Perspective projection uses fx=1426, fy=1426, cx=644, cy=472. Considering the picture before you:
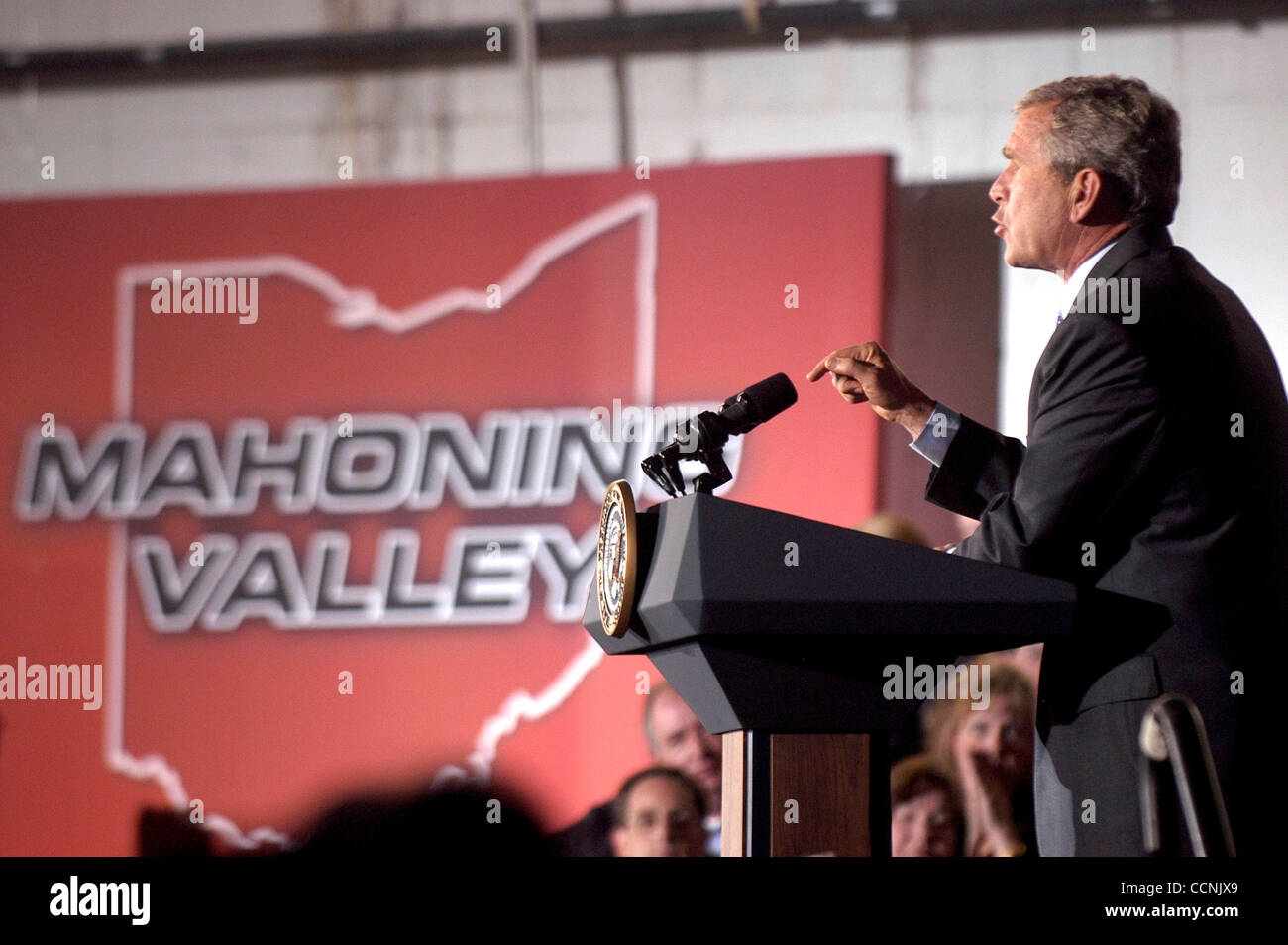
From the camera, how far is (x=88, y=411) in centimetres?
459

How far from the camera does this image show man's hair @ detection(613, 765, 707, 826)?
321 centimetres

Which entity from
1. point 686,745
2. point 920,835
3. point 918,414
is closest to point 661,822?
point 686,745

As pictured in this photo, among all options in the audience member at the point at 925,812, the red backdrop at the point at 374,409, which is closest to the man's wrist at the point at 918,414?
the audience member at the point at 925,812

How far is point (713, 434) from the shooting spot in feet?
4.58

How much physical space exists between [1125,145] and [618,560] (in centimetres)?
76

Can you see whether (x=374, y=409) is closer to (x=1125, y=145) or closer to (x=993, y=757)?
(x=993, y=757)

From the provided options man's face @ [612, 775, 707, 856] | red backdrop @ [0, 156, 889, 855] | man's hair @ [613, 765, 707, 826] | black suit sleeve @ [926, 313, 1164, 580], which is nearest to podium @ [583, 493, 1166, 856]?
black suit sleeve @ [926, 313, 1164, 580]

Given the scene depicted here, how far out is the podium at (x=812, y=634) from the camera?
1.22m

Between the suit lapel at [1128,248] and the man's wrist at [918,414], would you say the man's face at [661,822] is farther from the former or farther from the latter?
the suit lapel at [1128,248]

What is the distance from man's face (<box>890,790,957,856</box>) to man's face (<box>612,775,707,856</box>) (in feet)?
1.41

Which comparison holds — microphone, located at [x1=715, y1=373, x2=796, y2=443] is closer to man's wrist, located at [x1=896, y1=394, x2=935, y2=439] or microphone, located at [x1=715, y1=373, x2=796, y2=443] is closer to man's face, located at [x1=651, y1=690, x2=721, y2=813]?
man's wrist, located at [x1=896, y1=394, x2=935, y2=439]

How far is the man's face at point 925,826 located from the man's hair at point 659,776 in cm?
43
